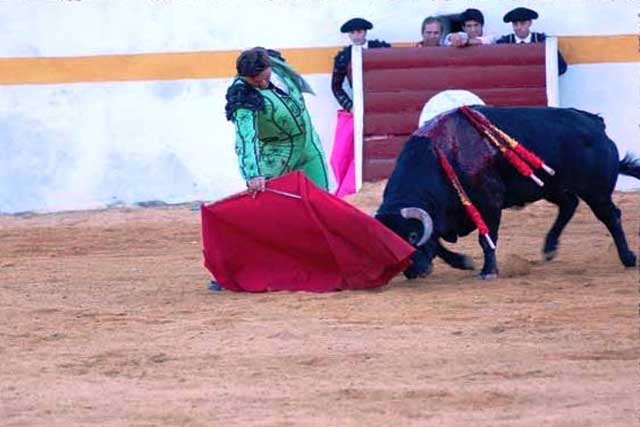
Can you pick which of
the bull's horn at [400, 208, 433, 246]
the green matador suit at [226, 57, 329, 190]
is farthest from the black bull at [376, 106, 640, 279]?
the green matador suit at [226, 57, 329, 190]

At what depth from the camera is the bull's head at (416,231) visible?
8.27 metres

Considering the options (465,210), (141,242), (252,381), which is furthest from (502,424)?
(141,242)

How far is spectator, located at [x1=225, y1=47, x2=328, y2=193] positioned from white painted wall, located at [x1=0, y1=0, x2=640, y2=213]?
146 inches

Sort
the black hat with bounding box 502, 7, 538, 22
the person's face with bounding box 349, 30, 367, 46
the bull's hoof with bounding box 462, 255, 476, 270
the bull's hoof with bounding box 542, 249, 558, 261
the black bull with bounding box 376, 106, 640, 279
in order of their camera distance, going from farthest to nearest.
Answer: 1. the person's face with bounding box 349, 30, 367, 46
2. the black hat with bounding box 502, 7, 538, 22
3. the bull's hoof with bounding box 542, 249, 558, 261
4. the bull's hoof with bounding box 462, 255, 476, 270
5. the black bull with bounding box 376, 106, 640, 279

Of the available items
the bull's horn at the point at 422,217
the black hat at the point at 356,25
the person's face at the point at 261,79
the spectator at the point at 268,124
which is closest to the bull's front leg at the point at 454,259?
the bull's horn at the point at 422,217

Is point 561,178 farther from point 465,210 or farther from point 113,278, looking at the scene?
point 113,278

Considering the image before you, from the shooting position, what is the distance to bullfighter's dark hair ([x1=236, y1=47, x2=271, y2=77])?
8.10 metres

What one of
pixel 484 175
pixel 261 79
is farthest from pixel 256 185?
pixel 484 175

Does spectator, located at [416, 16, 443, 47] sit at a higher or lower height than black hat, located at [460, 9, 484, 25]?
lower

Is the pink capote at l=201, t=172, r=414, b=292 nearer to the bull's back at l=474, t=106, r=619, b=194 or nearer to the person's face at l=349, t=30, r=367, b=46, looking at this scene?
the bull's back at l=474, t=106, r=619, b=194

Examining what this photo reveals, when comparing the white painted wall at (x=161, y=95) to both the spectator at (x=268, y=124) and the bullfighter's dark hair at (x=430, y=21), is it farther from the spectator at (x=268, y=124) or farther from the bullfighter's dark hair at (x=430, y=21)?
the spectator at (x=268, y=124)

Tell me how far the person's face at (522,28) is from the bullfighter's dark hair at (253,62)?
4.48 metres

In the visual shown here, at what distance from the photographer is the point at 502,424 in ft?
17.6

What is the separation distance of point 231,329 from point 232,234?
130 cm
